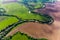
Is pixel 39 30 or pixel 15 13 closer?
pixel 39 30

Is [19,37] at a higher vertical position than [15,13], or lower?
lower

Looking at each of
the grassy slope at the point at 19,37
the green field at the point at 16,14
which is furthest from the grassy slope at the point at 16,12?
the grassy slope at the point at 19,37

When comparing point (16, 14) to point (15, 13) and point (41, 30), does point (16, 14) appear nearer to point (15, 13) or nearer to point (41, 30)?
point (15, 13)

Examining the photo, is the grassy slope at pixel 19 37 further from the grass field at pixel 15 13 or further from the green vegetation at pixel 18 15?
the grass field at pixel 15 13

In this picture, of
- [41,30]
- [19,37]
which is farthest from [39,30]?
[19,37]

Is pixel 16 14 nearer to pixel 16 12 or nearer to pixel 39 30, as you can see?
pixel 16 12

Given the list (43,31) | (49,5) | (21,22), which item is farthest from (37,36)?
(49,5)

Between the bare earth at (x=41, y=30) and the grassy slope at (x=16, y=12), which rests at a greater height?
the grassy slope at (x=16, y=12)

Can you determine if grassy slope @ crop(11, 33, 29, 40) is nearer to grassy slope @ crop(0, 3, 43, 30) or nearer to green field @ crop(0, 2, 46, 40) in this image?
green field @ crop(0, 2, 46, 40)

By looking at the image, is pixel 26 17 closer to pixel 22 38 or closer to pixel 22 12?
pixel 22 12

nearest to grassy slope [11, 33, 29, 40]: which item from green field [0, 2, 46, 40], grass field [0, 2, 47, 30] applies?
green field [0, 2, 46, 40]

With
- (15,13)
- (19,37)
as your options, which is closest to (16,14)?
(15,13)
